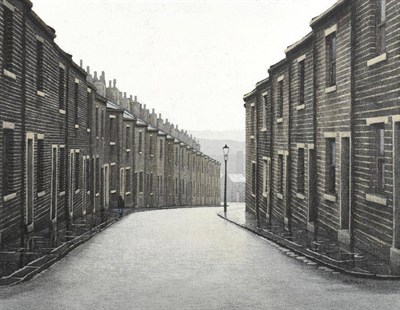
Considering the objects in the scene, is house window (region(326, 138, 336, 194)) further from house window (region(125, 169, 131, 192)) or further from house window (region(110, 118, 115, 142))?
house window (region(125, 169, 131, 192))

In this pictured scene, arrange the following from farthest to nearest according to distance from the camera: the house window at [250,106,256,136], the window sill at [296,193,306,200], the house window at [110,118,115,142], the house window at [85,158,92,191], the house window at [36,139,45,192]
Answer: the house window at [110,118,115,142]
the house window at [250,106,256,136]
the house window at [85,158,92,191]
the window sill at [296,193,306,200]
the house window at [36,139,45,192]

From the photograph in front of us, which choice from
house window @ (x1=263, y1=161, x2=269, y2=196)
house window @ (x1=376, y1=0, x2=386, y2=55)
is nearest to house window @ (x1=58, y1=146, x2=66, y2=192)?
house window @ (x1=263, y1=161, x2=269, y2=196)

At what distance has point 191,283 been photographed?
11.8m

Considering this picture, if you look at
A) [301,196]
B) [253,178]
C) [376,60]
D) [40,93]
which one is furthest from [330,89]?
[253,178]

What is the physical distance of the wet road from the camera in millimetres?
9867

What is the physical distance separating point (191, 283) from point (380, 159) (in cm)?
622

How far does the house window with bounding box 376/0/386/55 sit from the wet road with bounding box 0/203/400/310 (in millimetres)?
5716

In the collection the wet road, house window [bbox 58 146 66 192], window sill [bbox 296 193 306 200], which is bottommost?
the wet road

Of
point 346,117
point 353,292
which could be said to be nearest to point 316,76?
point 346,117

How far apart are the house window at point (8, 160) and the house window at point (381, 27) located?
10521mm

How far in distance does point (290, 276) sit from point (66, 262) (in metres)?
5.39

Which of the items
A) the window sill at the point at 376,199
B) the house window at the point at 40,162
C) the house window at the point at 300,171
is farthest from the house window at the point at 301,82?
the house window at the point at 40,162

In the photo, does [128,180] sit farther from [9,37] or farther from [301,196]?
[9,37]

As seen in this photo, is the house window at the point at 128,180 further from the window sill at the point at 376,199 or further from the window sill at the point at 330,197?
the window sill at the point at 376,199
